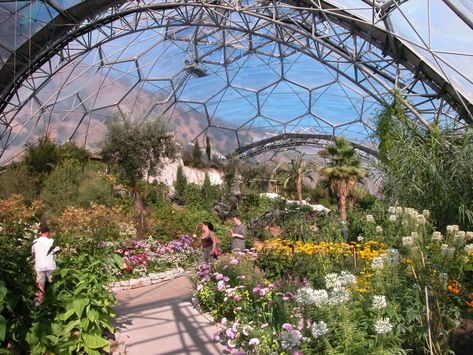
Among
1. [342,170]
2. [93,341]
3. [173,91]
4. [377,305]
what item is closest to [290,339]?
[377,305]

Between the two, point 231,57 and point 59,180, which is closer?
point 59,180

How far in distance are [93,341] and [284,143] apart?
1636 inches

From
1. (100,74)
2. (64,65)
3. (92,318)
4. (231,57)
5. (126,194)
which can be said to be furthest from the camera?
(231,57)

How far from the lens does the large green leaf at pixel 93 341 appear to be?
14.5ft

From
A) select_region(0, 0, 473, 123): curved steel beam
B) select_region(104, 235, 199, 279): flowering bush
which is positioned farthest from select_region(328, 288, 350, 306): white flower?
select_region(0, 0, 473, 123): curved steel beam

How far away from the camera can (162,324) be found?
6719mm

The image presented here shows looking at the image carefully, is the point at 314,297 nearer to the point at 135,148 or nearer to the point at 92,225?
the point at 92,225

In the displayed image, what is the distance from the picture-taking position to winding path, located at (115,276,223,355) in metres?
5.55

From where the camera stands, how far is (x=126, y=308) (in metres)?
7.89

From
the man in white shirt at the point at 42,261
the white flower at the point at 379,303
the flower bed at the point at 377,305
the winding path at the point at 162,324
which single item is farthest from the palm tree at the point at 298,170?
the white flower at the point at 379,303

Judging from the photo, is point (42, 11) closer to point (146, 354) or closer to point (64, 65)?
point (64, 65)

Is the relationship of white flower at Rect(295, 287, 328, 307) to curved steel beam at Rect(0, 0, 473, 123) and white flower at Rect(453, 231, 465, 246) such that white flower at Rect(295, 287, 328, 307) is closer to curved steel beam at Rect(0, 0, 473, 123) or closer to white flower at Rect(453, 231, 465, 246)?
white flower at Rect(453, 231, 465, 246)

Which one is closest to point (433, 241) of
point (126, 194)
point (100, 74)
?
point (126, 194)

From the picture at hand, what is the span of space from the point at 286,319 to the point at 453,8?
39.6 ft
